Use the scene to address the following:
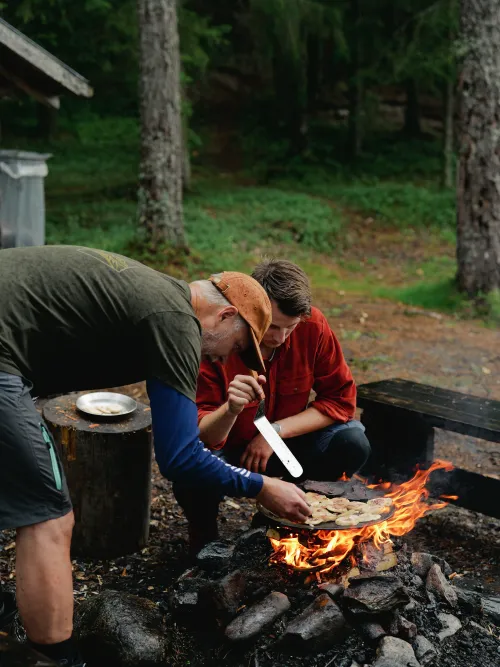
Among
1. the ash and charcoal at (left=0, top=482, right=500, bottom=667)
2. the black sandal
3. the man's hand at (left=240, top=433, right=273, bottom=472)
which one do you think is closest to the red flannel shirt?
the man's hand at (left=240, top=433, right=273, bottom=472)

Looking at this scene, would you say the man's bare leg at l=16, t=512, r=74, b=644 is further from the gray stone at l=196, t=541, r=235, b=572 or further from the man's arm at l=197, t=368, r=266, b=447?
the gray stone at l=196, t=541, r=235, b=572

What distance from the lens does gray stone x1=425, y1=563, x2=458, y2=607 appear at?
369 centimetres

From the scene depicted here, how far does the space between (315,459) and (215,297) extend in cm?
170

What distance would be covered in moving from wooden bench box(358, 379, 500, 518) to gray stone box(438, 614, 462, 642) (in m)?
1.27

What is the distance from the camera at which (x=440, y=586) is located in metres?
3.73

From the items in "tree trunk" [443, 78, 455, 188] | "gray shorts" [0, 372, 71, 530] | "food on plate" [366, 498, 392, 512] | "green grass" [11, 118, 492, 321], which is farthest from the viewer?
"tree trunk" [443, 78, 455, 188]

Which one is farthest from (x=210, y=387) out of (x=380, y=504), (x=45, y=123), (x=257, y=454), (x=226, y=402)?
(x=45, y=123)

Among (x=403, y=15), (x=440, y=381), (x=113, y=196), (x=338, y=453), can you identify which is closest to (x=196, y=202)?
(x=113, y=196)

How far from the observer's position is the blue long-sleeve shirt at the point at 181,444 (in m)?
2.89

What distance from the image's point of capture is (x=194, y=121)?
83.5 ft

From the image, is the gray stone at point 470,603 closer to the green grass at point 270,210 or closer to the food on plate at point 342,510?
the food on plate at point 342,510

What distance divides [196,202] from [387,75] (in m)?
6.49

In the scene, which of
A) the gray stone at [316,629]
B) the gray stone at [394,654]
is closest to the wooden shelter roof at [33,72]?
the gray stone at [316,629]

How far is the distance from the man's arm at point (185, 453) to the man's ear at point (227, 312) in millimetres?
388
